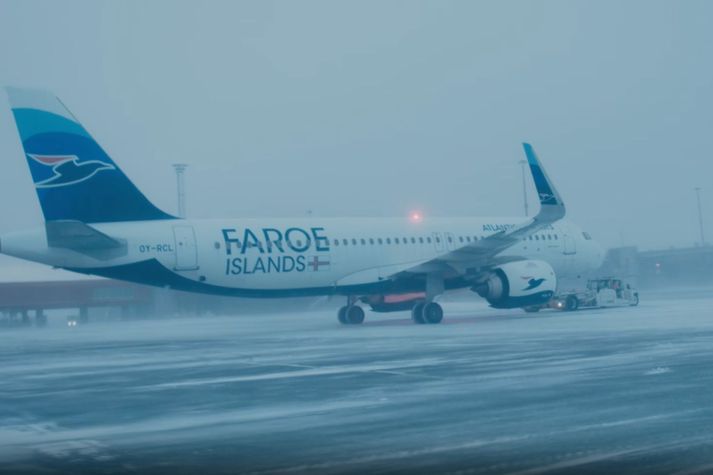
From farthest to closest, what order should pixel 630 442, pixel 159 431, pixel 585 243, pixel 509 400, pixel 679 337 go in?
pixel 585 243 < pixel 679 337 < pixel 509 400 < pixel 159 431 < pixel 630 442

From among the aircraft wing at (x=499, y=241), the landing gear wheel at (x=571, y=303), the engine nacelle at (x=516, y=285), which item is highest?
the aircraft wing at (x=499, y=241)

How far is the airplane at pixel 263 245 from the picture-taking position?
28.9m

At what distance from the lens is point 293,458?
889 centimetres

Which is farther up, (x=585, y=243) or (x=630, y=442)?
(x=585, y=243)

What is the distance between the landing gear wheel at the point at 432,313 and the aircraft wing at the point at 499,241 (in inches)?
73.5

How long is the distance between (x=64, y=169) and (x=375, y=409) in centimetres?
2011

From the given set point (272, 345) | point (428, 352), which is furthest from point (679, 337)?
point (272, 345)

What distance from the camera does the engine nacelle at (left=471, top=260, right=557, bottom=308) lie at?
3556 centimetres

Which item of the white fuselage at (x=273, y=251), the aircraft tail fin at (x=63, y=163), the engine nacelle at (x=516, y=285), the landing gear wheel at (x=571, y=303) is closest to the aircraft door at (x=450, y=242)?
the white fuselage at (x=273, y=251)

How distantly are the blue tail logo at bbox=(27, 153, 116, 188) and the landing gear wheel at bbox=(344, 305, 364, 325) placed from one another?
452 inches

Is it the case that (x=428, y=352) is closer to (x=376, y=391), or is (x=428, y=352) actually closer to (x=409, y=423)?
(x=376, y=391)

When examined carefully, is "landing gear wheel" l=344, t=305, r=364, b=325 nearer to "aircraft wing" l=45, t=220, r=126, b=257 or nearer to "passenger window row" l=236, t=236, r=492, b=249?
"passenger window row" l=236, t=236, r=492, b=249

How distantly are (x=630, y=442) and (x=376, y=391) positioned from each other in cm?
484

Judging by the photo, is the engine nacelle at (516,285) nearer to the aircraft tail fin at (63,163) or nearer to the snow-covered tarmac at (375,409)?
the snow-covered tarmac at (375,409)
